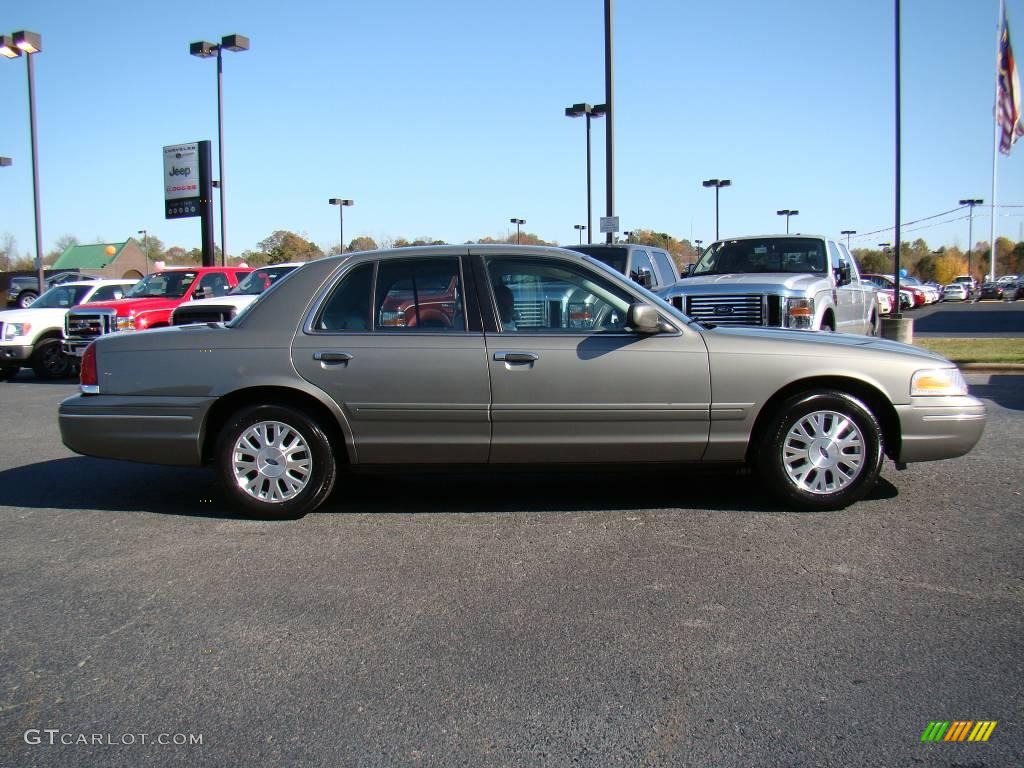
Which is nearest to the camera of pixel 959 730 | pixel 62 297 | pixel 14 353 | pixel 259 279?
pixel 959 730

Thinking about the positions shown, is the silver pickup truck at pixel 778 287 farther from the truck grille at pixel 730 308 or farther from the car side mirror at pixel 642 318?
the car side mirror at pixel 642 318

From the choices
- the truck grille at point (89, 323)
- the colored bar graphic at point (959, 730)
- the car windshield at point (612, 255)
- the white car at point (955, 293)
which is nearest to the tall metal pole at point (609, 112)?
the car windshield at point (612, 255)

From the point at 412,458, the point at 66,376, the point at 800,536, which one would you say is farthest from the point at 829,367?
the point at 66,376

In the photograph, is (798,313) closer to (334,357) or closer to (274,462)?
(334,357)

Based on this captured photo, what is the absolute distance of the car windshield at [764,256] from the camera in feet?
38.8

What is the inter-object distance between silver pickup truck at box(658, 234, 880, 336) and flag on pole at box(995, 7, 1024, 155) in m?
10.7

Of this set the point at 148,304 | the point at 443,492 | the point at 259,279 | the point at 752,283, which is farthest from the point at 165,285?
the point at 443,492

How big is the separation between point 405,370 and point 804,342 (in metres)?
2.45

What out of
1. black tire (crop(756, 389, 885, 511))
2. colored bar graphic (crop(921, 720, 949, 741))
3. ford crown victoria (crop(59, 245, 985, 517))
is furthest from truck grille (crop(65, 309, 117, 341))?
colored bar graphic (crop(921, 720, 949, 741))

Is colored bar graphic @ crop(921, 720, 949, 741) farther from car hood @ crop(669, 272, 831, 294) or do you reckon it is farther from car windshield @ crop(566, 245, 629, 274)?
car windshield @ crop(566, 245, 629, 274)

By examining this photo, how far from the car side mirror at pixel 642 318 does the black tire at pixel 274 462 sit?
1.97 metres

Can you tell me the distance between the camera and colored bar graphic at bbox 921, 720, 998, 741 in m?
2.98

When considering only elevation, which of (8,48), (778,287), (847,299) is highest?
(8,48)

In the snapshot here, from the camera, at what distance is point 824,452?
564 centimetres
